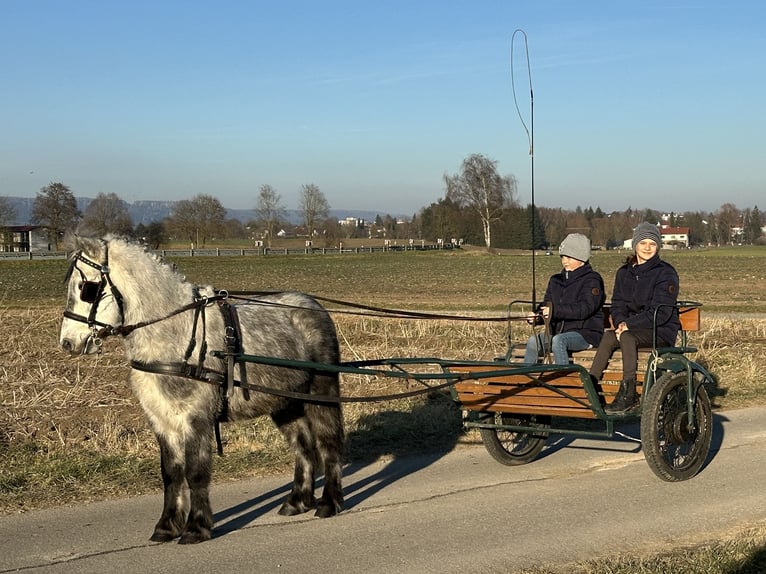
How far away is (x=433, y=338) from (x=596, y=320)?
A: 9.22 metres

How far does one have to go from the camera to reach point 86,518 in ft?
21.1

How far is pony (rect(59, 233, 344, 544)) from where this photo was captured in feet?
19.4

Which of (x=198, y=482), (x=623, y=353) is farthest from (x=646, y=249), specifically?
(x=198, y=482)

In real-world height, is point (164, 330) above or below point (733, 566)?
above

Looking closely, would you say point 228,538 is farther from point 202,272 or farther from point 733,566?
point 202,272

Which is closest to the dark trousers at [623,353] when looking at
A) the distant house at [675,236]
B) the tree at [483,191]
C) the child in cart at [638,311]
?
the child in cart at [638,311]

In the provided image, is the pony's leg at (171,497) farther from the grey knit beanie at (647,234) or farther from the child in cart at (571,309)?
the grey knit beanie at (647,234)

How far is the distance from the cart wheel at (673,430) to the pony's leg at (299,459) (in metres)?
2.71

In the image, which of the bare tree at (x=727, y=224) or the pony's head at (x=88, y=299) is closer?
the pony's head at (x=88, y=299)

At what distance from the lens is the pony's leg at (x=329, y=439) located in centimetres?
679

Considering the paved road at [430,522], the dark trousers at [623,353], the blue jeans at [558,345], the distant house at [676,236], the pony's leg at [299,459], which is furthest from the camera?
the distant house at [676,236]

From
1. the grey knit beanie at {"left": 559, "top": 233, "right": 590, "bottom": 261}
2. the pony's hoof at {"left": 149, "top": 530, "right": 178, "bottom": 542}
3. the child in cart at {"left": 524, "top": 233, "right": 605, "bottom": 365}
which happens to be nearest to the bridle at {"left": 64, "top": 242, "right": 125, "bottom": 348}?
the pony's hoof at {"left": 149, "top": 530, "right": 178, "bottom": 542}

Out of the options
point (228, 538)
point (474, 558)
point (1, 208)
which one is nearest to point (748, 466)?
point (474, 558)

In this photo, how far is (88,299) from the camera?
5.85 metres
